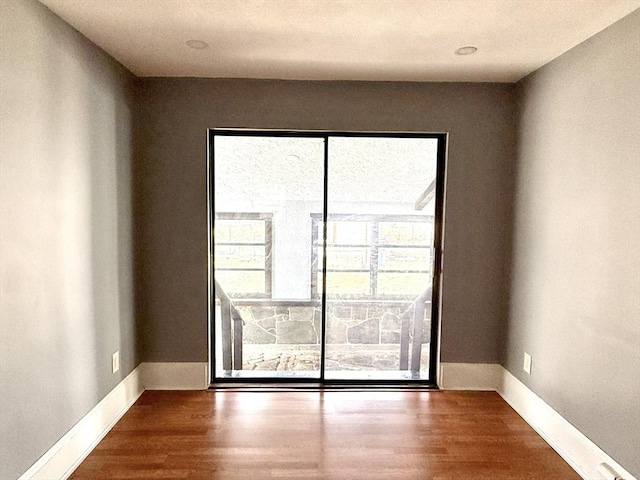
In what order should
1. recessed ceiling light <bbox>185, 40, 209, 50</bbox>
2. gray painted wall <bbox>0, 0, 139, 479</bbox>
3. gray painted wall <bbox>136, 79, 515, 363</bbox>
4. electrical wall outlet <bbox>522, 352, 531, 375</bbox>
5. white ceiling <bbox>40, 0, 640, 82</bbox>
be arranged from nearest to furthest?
gray painted wall <bbox>0, 0, 139, 479</bbox>
white ceiling <bbox>40, 0, 640, 82</bbox>
recessed ceiling light <bbox>185, 40, 209, 50</bbox>
electrical wall outlet <bbox>522, 352, 531, 375</bbox>
gray painted wall <bbox>136, 79, 515, 363</bbox>

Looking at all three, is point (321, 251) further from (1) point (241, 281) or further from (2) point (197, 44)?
(2) point (197, 44)

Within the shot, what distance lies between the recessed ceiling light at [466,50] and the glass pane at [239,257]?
188 centimetres

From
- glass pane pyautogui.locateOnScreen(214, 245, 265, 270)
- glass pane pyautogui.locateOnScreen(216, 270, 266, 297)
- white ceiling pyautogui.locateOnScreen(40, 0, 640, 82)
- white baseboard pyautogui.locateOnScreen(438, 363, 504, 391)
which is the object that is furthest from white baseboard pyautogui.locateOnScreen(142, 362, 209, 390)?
white ceiling pyautogui.locateOnScreen(40, 0, 640, 82)

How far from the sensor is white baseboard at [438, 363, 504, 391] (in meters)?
3.28

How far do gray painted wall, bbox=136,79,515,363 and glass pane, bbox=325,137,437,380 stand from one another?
17 centimetres

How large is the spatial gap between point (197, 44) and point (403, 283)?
218 centimetres

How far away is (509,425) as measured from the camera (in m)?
2.76

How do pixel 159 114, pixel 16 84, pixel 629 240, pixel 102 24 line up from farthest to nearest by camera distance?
pixel 159 114
pixel 102 24
pixel 629 240
pixel 16 84

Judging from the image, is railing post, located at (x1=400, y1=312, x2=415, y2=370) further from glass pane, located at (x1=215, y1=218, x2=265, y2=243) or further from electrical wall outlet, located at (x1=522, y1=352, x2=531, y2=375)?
glass pane, located at (x1=215, y1=218, x2=265, y2=243)

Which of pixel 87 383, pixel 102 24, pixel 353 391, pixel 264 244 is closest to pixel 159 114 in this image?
pixel 102 24

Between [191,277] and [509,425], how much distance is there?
7.91 ft

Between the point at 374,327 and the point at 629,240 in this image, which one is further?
the point at 374,327

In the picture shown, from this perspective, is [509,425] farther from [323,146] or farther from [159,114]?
[159,114]

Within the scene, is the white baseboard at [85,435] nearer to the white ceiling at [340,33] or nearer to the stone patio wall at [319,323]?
the stone patio wall at [319,323]
